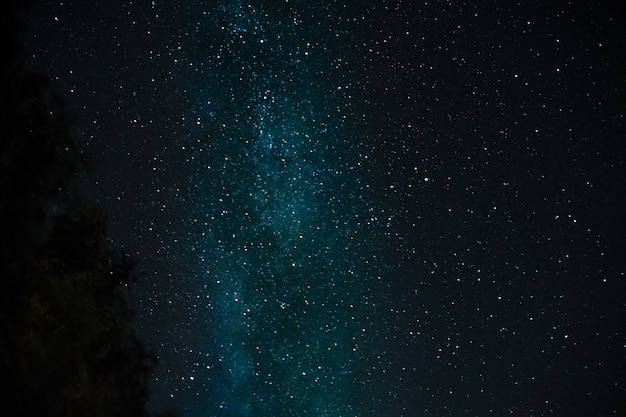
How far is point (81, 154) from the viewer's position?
2.62 metres

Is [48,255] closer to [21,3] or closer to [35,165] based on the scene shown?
[35,165]

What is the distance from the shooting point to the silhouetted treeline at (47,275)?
2.17 metres

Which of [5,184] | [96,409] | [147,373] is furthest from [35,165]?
[147,373]

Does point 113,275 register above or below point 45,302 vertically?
above

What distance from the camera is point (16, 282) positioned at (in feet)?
7.36

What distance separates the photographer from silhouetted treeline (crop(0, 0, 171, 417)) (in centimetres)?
217

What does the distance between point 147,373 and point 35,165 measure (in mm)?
2123

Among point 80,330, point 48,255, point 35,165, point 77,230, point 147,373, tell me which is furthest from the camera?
point 147,373

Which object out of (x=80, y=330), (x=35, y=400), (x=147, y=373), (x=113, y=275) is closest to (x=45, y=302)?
(x=80, y=330)

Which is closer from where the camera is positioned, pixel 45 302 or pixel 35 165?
pixel 35 165

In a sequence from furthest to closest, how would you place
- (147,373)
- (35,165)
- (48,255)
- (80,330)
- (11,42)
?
(147,373) < (48,255) < (80,330) < (35,165) < (11,42)

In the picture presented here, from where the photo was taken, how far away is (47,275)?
266cm

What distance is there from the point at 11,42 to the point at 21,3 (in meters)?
0.21

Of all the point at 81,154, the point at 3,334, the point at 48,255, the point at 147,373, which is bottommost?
the point at 3,334
